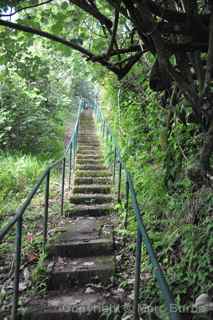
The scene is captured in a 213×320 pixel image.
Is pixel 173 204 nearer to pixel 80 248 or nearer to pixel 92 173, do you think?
pixel 80 248

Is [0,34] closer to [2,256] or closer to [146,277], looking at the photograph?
[2,256]

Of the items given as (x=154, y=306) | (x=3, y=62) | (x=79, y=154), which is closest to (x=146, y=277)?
(x=154, y=306)

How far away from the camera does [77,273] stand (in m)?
2.97

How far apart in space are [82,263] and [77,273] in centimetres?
24

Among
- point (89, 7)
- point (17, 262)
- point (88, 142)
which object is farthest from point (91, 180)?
point (89, 7)

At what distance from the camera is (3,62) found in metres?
2.84

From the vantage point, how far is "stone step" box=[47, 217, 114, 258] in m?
3.36

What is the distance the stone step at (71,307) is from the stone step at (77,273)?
0.14 metres

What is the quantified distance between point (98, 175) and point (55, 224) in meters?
2.08

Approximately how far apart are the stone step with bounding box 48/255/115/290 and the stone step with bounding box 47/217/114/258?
0.61 feet

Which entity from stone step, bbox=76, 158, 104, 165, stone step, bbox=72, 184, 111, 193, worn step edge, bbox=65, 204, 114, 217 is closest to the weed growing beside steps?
worn step edge, bbox=65, 204, 114, 217

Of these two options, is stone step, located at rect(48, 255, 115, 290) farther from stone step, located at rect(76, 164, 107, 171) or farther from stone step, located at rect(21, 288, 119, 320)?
stone step, located at rect(76, 164, 107, 171)

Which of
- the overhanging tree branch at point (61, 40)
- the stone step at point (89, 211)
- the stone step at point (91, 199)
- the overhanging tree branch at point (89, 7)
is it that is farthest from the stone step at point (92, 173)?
the overhanging tree branch at point (89, 7)

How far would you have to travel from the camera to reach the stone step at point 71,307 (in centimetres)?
250
